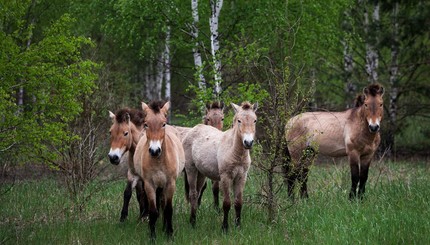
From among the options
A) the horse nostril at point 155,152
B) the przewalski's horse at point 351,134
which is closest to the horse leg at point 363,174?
the przewalski's horse at point 351,134

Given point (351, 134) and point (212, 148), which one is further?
point (351, 134)

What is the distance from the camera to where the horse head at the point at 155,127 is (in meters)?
8.17

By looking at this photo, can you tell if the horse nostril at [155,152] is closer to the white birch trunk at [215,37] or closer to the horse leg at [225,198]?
the horse leg at [225,198]

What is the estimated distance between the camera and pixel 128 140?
9781 mm

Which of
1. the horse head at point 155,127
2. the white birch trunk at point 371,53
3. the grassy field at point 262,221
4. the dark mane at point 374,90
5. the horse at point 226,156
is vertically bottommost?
the grassy field at point 262,221

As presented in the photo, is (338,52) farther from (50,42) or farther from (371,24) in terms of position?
(50,42)

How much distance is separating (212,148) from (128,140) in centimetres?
134

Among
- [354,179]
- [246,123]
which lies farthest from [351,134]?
[246,123]

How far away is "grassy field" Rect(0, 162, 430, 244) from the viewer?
798 centimetres

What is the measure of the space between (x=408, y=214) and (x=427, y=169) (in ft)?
23.9

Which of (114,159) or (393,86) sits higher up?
(393,86)

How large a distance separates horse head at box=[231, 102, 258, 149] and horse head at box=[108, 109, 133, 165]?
184cm

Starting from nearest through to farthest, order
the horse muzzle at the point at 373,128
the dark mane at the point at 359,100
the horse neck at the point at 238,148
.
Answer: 1. the horse neck at the point at 238,148
2. the horse muzzle at the point at 373,128
3. the dark mane at the point at 359,100

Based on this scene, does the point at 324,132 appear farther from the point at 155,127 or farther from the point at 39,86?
the point at 39,86
